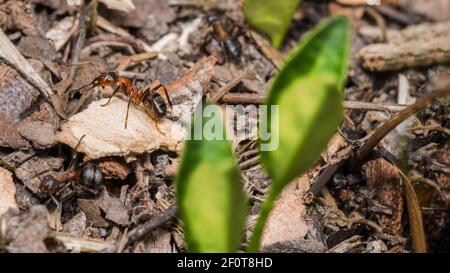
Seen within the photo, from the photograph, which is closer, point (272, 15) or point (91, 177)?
point (91, 177)

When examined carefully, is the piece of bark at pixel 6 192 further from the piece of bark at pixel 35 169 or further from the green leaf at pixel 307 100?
the green leaf at pixel 307 100

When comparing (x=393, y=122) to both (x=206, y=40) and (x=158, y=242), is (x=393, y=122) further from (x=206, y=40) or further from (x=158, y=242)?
(x=206, y=40)

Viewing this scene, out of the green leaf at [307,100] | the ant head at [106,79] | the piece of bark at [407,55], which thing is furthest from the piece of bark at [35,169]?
the piece of bark at [407,55]

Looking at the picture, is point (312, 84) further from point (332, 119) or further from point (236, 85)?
point (236, 85)

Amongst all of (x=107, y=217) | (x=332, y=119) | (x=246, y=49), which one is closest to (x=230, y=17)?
(x=246, y=49)

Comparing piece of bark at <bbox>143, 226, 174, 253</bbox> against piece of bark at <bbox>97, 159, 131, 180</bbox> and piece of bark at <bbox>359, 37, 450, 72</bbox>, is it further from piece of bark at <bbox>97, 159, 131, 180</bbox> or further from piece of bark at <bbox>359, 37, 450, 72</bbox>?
piece of bark at <bbox>359, 37, 450, 72</bbox>

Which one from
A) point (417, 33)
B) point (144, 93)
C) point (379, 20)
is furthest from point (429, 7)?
point (144, 93)
